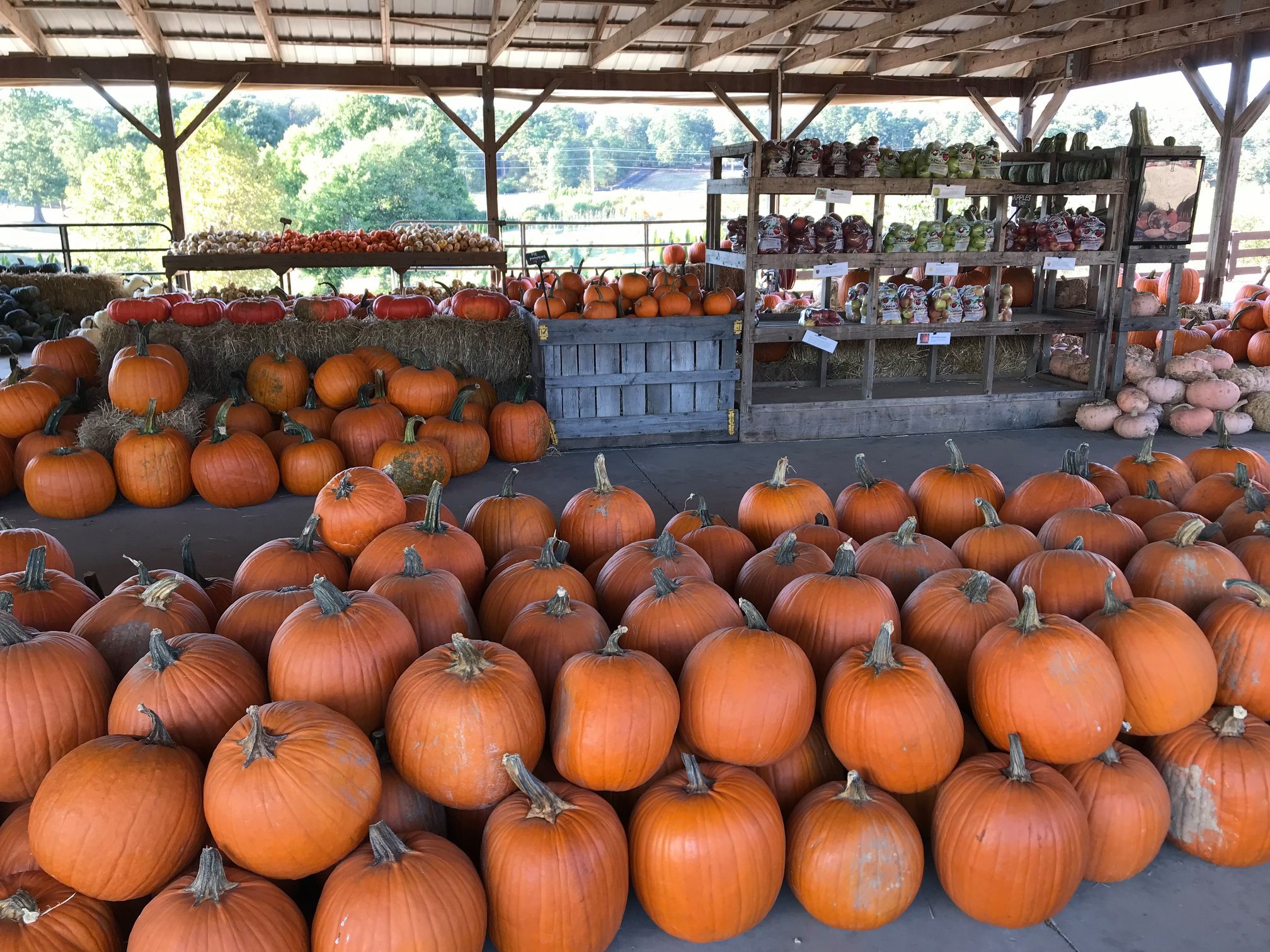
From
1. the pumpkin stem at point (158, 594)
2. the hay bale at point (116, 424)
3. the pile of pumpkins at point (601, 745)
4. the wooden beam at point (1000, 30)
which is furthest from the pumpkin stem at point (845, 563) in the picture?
the wooden beam at point (1000, 30)

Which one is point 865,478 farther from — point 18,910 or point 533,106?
point 533,106

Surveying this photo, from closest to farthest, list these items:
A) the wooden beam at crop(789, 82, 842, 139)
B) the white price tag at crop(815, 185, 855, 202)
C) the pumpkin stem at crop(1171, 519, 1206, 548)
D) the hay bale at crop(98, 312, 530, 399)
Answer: the pumpkin stem at crop(1171, 519, 1206, 548) → the hay bale at crop(98, 312, 530, 399) → the white price tag at crop(815, 185, 855, 202) → the wooden beam at crop(789, 82, 842, 139)

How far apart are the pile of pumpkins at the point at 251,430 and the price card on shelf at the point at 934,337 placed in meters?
2.84

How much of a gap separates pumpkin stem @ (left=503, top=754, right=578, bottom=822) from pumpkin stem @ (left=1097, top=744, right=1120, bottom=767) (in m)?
1.23

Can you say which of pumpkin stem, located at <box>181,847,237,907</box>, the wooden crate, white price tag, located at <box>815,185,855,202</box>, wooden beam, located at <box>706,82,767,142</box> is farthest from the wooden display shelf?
wooden beam, located at <box>706,82,767,142</box>

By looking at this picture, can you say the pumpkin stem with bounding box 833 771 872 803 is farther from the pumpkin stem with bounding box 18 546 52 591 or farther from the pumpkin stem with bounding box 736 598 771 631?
the pumpkin stem with bounding box 18 546 52 591

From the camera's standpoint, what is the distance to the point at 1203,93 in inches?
412

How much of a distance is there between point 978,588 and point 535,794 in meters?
1.21

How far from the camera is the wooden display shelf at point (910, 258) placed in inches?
251

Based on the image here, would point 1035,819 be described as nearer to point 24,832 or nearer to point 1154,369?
point 24,832

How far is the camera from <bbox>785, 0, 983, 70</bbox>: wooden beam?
7.61 metres

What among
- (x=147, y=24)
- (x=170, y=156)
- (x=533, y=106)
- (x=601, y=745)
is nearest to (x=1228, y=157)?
(x=533, y=106)

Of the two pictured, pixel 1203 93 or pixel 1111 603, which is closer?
pixel 1111 603

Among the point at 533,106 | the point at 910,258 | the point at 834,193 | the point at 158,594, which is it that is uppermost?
the point at 533,106
